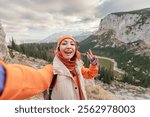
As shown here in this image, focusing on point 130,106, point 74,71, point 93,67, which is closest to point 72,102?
point 130,106

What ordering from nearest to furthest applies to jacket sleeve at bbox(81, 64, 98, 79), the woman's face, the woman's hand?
1. the woman's face
2. jacket sleeve at bbox(81, 64, 98, 79)
3. the woman's hand

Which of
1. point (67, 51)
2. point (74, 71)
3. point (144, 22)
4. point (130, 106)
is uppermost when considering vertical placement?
point (144, 22)

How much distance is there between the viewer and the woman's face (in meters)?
3.32

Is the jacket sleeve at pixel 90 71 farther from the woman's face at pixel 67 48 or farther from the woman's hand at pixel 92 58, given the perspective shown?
the woman's face at pixel 67 48

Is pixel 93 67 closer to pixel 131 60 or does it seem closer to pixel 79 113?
pixel 79 113

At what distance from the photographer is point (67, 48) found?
3.34m

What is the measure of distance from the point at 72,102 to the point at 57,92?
87cm

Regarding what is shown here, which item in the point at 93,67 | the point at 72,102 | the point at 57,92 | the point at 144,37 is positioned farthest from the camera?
the point at 144,37

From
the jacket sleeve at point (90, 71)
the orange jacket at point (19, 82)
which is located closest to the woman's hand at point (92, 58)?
the jacket sleeve at point (90, 71)

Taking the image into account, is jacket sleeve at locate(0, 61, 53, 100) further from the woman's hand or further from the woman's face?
the woman's hand

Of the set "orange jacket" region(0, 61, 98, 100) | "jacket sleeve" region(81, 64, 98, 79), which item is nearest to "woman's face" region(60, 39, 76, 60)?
"jacket sleeve" region(81, 64, 98, 79)

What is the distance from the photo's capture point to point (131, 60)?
Result: 165 metres

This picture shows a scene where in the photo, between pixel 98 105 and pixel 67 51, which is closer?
pixel 98 105

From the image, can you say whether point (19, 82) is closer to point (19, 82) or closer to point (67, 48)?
point (19, 82)
